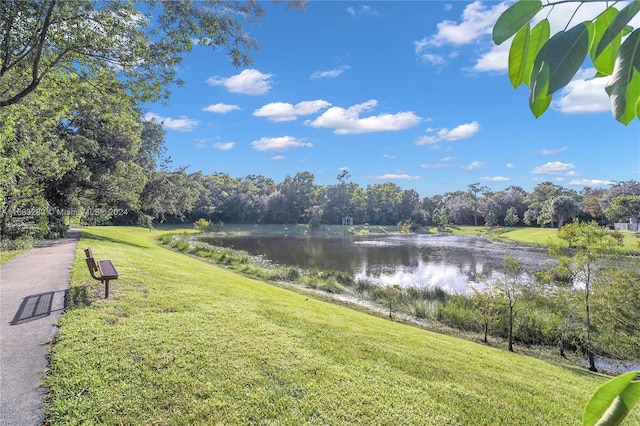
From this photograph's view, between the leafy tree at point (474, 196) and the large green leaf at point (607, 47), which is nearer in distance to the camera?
the large green leaf at point (607, 47)

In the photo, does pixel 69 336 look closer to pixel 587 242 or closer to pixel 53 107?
pixel 53 107

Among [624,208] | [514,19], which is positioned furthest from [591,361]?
[624,208]

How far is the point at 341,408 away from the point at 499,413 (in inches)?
78.0

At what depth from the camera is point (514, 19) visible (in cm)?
65

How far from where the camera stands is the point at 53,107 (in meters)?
5.74

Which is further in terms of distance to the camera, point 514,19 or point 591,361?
point 591,361

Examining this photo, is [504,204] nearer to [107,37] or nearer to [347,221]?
[347,221]

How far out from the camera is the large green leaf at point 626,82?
545mm

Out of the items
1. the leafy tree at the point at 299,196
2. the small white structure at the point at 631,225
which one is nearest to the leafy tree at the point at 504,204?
the small white structure at the point at 631,225

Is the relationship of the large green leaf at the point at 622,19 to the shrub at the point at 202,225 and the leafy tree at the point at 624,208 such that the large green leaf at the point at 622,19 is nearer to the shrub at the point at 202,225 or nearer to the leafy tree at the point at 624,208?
the shrub at the point at 202,225

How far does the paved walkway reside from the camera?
11.2ft

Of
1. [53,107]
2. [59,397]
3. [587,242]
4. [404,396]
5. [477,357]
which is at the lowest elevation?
[477,357]

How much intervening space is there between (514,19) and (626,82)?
0.74ft

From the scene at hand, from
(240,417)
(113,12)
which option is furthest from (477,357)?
(113,12)
